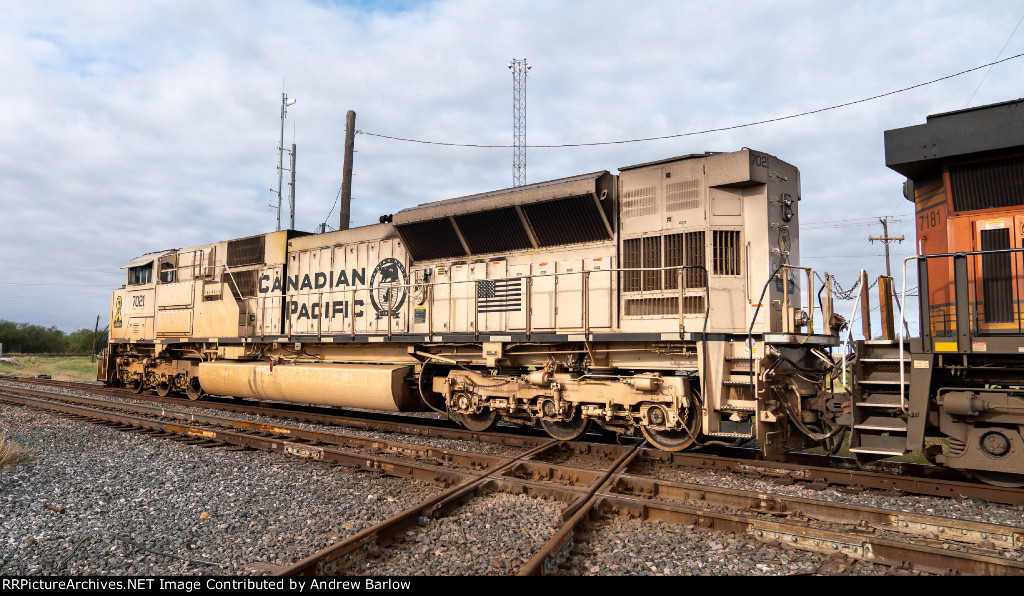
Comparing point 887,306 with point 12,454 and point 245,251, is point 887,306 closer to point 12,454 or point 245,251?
point 12,454

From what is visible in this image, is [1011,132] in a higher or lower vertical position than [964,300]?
higher

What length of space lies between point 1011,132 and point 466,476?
6.55m

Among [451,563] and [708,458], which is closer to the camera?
[451,563]

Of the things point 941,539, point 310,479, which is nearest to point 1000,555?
point 941,539

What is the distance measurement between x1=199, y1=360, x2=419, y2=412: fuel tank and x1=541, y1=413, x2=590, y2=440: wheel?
290 cm

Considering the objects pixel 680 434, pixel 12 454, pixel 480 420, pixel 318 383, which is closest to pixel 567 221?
pixel 680 434

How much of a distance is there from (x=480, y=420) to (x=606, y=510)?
178 inches

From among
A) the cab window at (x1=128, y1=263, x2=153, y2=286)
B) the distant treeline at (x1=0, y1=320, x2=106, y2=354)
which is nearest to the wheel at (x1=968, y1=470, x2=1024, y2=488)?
the cab window at (x1=128, y1=263, x2=153, y2=286)

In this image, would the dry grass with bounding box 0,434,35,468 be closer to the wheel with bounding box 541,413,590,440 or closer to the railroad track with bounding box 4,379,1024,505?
the railroad track with bounding box 4,379,1024,505

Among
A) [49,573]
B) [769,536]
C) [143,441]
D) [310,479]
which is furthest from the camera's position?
[143,441]

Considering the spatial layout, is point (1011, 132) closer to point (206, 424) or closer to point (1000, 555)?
point (1000, 555)

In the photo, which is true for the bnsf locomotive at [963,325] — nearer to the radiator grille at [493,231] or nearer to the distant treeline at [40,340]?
the radiator grille at [493,231]

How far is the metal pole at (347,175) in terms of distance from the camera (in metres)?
18.4
